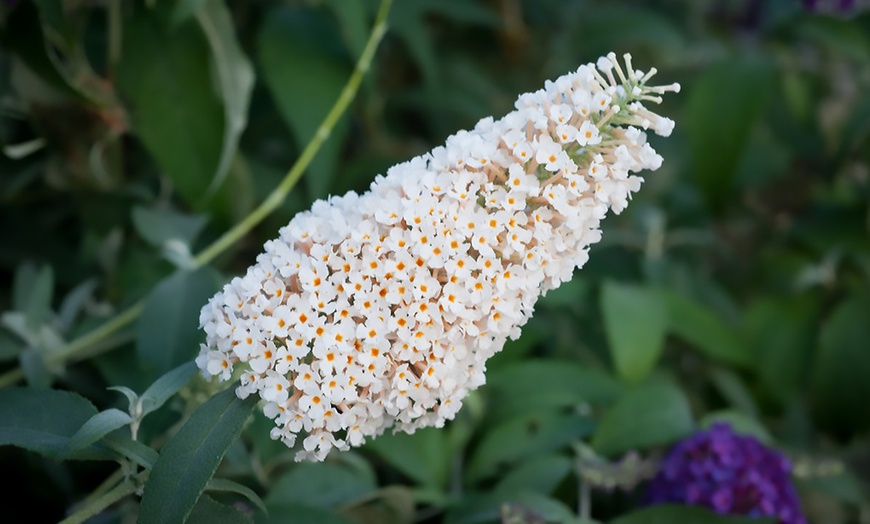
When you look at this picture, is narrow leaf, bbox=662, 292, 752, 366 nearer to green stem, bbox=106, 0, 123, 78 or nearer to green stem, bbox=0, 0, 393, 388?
green stem, bbox=0, 0, 393, 388

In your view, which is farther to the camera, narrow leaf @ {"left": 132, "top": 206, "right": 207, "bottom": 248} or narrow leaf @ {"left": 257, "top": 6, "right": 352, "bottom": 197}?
narrow leaf @ {"left": 257, "top": 6, "right": 352, "bottom": 197}

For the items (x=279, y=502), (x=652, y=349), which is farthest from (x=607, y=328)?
(x=279, y=502)

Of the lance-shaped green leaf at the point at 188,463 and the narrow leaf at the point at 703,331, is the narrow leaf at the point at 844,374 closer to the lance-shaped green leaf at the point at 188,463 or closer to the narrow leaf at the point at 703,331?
the narrow leaf at the point at 703,331

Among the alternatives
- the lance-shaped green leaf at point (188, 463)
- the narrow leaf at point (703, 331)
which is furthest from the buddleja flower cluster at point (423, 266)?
the narrow leaf at point (703, 331)

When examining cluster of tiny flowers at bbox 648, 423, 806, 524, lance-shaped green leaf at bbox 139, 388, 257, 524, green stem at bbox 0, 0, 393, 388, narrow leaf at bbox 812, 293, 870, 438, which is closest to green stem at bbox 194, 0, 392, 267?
green stem at bbox 0, 0, 393, 388

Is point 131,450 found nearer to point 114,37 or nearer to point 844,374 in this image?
point 114,37

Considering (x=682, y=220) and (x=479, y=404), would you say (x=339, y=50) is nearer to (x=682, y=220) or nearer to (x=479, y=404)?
(x=479, y=404)

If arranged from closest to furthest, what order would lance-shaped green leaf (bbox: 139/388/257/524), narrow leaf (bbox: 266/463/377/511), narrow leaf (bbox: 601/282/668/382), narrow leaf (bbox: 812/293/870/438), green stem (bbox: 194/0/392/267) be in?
lance-shaped green leaf (bbox: 139/388/257/524)
narrow leaf (bbox: 266/463/377/511)
green stem (bbox: 194/0/392/267)
narrow leaf (bbox: 601/282/668/382)
narrow leaf (bbox: 812/293/870/438)
